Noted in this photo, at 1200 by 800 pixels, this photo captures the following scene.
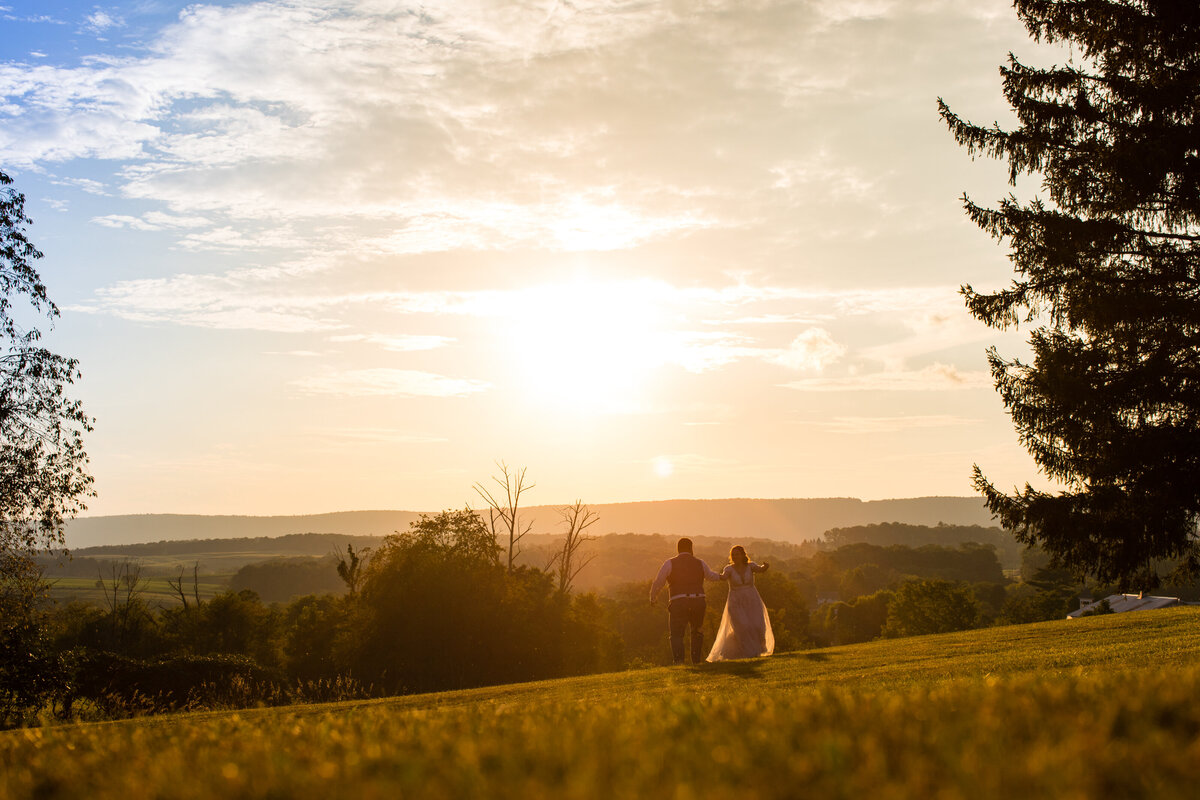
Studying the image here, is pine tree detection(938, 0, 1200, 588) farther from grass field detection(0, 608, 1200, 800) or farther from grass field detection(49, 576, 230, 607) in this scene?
grass field detection(49, 576, 230, 607)

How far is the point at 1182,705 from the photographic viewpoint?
11.6 feet

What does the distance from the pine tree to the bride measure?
5750 millimetres

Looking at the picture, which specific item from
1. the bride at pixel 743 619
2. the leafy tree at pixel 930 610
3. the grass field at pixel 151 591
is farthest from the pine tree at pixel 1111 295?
the grass field at pixel 151 591

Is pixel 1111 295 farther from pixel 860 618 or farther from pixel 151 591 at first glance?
pixel 151 591

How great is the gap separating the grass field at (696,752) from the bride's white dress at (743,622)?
14.4 metres

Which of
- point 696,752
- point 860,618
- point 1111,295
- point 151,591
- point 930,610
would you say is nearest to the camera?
point 696,752

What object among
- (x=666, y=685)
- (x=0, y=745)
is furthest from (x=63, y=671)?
(x=0, y=745)

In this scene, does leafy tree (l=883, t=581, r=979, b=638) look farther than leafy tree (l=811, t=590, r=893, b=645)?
No

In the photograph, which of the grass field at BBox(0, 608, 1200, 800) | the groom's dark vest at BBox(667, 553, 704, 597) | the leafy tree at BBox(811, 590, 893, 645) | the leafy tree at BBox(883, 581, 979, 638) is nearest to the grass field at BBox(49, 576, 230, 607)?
the leafy tree at BBox(811, 590, 893, 645)

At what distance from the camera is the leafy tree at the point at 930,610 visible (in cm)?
7194

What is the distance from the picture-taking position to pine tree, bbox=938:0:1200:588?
17.5 m

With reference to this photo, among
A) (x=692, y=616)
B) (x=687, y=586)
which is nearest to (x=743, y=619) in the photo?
(x=692, y=616)

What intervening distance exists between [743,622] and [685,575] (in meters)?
2.07

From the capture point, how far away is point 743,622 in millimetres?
19125
